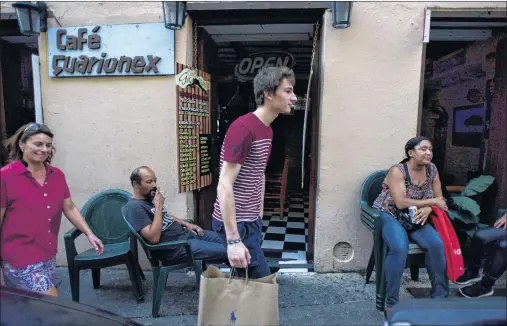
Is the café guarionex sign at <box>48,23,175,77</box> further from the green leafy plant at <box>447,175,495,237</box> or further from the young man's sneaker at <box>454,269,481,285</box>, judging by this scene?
the young man's sneaker at <box>454,269,481,285</box>

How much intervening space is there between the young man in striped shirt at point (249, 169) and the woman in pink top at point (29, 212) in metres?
1.05

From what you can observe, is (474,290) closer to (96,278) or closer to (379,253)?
(379,253)

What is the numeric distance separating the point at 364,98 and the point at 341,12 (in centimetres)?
87

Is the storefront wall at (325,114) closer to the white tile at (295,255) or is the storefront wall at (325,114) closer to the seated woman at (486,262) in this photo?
the white tile at (295,255)

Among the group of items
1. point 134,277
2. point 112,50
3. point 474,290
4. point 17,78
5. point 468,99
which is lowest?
point 134,277

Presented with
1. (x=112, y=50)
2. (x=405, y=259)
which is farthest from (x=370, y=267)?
(x=112, y=50)

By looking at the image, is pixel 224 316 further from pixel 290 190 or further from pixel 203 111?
pixel 290 190

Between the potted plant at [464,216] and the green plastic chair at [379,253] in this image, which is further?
the potted plant at [464,216]

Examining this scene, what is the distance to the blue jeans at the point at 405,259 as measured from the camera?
2732mm

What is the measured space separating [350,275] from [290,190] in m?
4.67

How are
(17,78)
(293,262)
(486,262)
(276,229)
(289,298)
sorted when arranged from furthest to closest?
(276,229) < (17,78) < (293,262) < (289,298) < (486,262)

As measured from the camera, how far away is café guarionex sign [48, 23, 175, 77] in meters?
3.61

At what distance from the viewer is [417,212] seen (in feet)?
9.48

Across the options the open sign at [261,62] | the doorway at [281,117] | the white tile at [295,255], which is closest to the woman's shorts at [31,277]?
the doorway at [281,117]
